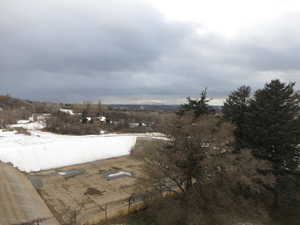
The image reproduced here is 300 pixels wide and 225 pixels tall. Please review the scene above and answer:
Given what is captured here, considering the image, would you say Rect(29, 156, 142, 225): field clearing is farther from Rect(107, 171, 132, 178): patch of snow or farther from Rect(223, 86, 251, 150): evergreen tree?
Rect(223, 86, 251, 150): evergreen tree

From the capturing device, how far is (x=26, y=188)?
1099cm

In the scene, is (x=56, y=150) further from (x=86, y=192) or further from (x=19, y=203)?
(x=19, y=203)

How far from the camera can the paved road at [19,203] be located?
7.90 meters

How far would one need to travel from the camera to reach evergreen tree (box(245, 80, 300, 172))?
10.9 meters

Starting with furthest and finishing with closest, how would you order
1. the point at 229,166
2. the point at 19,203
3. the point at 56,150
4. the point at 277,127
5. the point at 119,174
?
the point at 56,150 < the point at 119,174 < the point at 277,127 < the point at 19,203 < the point at 229,166

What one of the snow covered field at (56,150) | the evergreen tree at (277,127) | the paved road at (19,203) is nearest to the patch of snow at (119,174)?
the snow covered field at (56,150)

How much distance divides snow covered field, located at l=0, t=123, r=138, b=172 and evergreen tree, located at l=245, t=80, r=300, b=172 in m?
12.7

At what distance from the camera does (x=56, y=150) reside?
672 inches

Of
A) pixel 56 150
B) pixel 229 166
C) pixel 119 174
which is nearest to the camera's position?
pixel 229 166

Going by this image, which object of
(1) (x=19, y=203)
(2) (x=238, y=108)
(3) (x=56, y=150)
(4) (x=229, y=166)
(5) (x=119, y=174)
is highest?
(2) (x=238, y=108)

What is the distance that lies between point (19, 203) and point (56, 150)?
8300 mm

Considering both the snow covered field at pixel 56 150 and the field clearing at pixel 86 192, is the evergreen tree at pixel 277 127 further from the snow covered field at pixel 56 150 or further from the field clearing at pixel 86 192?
the snow covered field at pixel 56 150

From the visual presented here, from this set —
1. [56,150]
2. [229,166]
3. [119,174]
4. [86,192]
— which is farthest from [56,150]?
[229,166]

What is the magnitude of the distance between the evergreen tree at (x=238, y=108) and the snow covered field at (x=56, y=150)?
11.2 m
